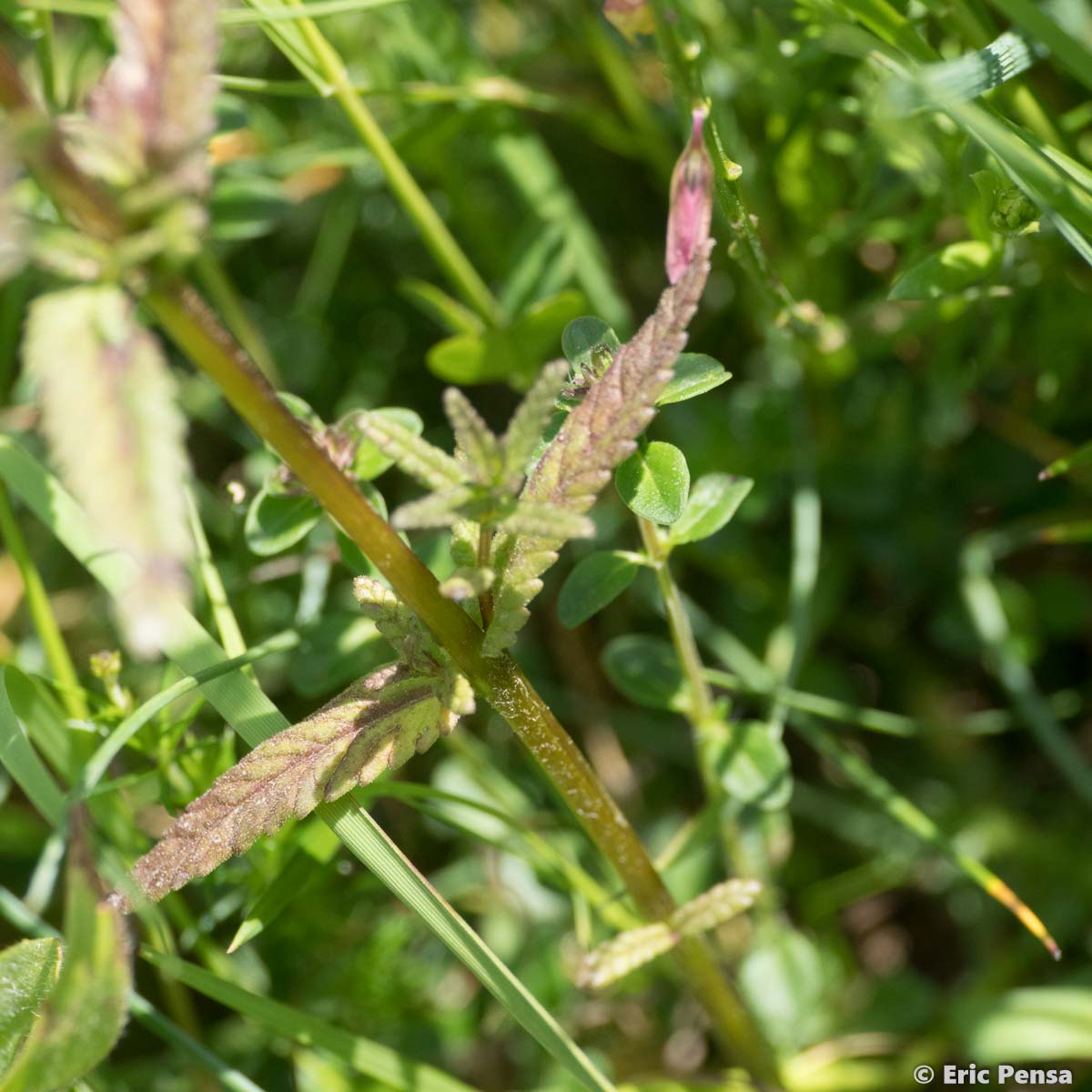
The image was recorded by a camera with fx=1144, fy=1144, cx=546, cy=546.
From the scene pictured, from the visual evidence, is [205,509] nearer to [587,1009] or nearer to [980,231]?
[587,1009]

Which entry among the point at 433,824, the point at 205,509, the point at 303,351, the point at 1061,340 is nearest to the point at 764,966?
the point at 433,824

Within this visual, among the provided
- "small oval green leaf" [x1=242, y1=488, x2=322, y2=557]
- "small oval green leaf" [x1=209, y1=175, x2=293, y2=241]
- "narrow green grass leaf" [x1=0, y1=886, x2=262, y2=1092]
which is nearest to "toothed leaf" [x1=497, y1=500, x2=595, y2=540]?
"small oval green leaf" [x1=242, y1=488, x2=322, y2=557]

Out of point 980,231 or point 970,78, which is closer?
point 970,78

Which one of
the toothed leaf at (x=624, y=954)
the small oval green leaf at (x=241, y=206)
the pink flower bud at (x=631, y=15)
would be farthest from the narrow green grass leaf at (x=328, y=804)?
the pink flower bud at (x=631, y=15)

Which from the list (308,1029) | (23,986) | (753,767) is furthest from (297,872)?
(753,767)

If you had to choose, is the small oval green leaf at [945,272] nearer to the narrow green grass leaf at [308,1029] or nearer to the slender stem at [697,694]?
the slender stem at [697,694]

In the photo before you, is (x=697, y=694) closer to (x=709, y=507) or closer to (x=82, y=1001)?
(x=709, y=507)
